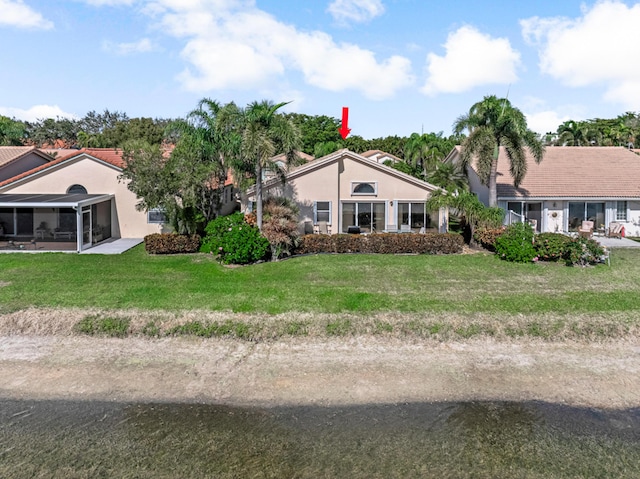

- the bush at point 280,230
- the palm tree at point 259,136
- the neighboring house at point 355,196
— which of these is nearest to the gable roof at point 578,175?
the neighboring house at point 355,196

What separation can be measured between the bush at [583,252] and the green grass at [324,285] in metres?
0.52

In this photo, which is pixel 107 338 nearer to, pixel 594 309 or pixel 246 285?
pixel 246 285

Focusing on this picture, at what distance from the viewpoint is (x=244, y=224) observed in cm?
2222

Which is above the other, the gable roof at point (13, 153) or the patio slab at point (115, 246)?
the gable roof at point (13, 153)

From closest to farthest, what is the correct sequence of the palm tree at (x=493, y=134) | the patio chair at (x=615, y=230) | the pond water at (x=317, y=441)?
1. the pond water at (x=317, y=441)
2. the palm tree at (x=493, y=134)
3. the patio chair at (x=615, y=230)

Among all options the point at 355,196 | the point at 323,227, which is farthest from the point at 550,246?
the point at 323,227

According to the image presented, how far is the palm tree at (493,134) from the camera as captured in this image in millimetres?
23984

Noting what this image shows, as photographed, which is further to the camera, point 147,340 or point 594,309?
point 594,309

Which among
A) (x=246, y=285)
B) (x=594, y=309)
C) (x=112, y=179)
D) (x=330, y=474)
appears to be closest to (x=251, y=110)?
(x=246, y=285)

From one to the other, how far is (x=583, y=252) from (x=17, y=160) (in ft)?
107

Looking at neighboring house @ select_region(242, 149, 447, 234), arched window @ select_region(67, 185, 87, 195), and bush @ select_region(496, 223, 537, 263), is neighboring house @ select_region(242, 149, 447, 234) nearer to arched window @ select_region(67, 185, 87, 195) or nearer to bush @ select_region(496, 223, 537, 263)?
bush @ select_region(496, 223, 537, 263)

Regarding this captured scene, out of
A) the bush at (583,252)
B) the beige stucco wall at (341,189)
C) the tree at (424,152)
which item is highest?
the tree at (424,152)

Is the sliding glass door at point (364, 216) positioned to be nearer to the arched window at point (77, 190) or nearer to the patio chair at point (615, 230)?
the patio chair at point (615, 230)

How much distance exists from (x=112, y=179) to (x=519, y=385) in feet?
75.9
